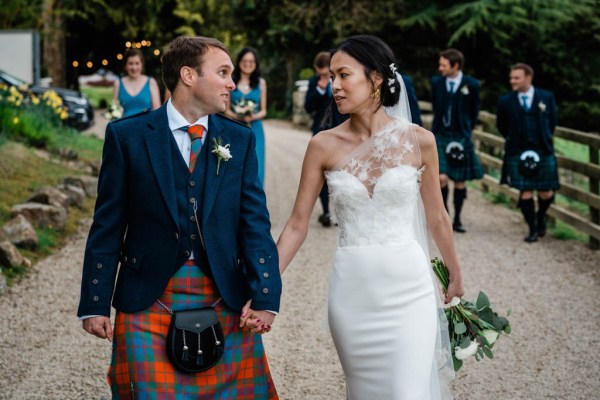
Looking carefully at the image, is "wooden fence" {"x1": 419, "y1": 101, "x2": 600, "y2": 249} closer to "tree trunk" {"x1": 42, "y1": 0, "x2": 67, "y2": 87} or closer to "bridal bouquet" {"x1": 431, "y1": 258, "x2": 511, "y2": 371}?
"bridal bouquet" {"x1": 431, "y1": 258, "x2": 511, "y2": 371}

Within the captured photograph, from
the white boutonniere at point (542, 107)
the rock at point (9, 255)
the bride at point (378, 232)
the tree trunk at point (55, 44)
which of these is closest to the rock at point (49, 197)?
the rock at point (9, 255)

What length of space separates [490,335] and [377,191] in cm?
92

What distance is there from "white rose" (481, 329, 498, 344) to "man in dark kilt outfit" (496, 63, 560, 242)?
6058mm

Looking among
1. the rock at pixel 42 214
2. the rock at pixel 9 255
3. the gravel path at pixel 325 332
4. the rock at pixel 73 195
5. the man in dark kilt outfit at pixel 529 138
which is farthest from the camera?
the rock at pixel 73 195

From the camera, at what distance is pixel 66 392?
5191mm

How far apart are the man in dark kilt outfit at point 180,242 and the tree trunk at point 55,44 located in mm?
20629

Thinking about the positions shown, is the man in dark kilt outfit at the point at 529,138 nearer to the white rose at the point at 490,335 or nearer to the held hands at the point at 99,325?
the white rose at the point at 490,335

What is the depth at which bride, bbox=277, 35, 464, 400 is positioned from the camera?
3.59 metres

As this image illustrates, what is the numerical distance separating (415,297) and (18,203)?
7.33 m

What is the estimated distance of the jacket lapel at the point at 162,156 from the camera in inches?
129

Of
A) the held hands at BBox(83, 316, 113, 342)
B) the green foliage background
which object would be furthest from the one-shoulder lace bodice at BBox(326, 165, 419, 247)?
the green foliage background

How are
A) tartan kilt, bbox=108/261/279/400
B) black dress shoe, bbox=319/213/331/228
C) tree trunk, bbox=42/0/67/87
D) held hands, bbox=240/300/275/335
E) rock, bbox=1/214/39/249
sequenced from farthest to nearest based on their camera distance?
1. tree trunk, bbox=42/0/67/87
2. black dress shoe, bbox=319/213/331/228
3. rock, bbox=1/214/39/249
4. held hands, bbox=240/300/275/335
5. tartan kilt, bbox=108/261/279/400

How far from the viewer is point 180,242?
3293 millimetres

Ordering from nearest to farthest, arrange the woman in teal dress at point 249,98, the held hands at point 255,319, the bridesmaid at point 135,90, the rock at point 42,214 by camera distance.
A: the held hands at point 255,319 → the rock at point 42,214 → the woman in teal dress at point 249,98 → the bridesmaid at point 135,90
